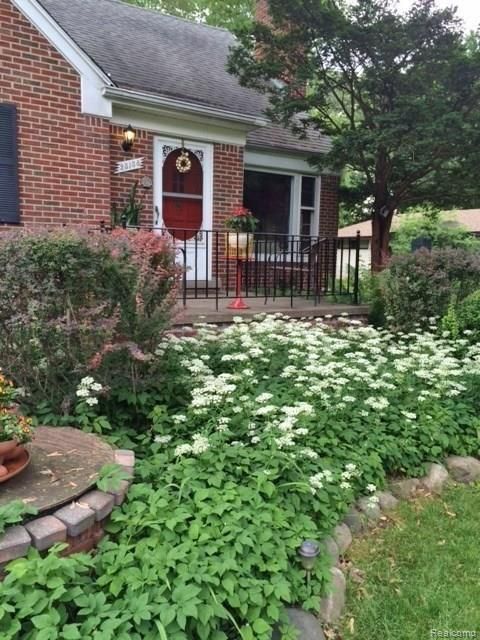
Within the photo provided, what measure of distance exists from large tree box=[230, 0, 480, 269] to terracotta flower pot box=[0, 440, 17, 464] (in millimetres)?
6255

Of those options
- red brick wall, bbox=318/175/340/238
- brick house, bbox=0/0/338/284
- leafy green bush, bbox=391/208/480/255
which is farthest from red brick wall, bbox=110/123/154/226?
leafy green bush, bbox=391/208/480/255

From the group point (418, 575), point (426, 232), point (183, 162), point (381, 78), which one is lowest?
point (418, 575)

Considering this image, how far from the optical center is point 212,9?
1942 centimetres

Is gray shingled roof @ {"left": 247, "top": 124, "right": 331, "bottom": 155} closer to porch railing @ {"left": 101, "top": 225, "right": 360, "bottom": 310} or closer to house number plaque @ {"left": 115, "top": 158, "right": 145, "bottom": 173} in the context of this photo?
porch railing @ {"left": 101, "top": 225, "right": 360, "bottom": 310}

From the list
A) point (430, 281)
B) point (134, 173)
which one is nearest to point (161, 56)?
point (134, 173)

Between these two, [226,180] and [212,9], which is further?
[212,9]

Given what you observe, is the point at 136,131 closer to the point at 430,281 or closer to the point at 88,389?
the point at 430,281

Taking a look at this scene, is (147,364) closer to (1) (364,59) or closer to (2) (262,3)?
(1) (364,59)

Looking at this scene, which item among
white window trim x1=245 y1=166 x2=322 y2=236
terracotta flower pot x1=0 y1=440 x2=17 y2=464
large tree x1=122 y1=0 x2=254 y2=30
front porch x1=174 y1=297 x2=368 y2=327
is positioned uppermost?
large tree x1=122 y1=0 x2=254 y2=30

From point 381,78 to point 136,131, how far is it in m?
3.49

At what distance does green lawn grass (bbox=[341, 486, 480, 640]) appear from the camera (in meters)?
2.14

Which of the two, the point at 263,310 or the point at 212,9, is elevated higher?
the point at 212,9

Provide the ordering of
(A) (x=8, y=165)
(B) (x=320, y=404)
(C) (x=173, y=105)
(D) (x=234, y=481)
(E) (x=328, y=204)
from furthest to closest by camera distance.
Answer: (E) (x=328, y=204) < (C) (x=173, y=105) < (A) (x=8, y=165) < (B) (x=320, y=404) < (D) (x=234, y=481)

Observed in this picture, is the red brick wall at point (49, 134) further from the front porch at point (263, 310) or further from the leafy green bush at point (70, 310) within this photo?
the leafy green bush at point (70, 310)
